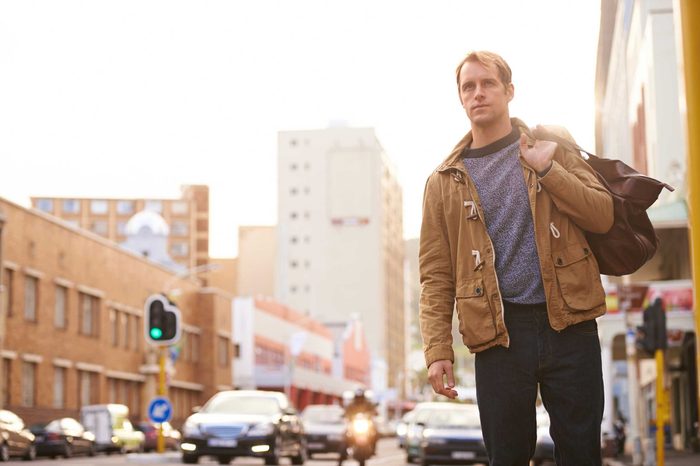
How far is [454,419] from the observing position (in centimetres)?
2945

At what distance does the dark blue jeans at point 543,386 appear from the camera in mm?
4812

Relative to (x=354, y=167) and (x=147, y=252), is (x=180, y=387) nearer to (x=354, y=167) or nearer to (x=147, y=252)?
(x=147, y=252)

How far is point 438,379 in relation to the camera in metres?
5.01

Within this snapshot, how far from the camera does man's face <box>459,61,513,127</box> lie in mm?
5043

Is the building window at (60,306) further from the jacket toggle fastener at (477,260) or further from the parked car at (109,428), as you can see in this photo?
the jacket toggle fastener at (477,260)

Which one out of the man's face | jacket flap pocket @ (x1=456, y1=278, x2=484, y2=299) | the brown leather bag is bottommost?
jacket flap pocket @ (x1=456, y1=278, x2=484, y2=299)

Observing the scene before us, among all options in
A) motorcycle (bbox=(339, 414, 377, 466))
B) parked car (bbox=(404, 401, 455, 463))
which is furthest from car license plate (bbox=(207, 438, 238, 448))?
parked car (bbox=(404, 401, 455, 463))

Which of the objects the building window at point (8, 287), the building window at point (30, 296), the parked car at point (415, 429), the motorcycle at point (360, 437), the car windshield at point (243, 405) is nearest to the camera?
the motorcycle at point (360, 437)

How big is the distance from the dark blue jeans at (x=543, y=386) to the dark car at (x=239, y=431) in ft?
67.3

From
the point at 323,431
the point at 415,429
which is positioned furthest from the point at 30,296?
the point at 415,429

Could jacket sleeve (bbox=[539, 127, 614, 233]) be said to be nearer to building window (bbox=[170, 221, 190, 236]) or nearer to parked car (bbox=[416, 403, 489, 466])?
parked car (bbox=[416, 403, 489, 466])

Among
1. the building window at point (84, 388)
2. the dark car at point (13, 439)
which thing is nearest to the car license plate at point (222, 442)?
the dark car at point (13, 439)

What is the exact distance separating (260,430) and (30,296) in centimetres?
2822

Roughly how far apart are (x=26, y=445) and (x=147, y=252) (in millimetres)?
65607
